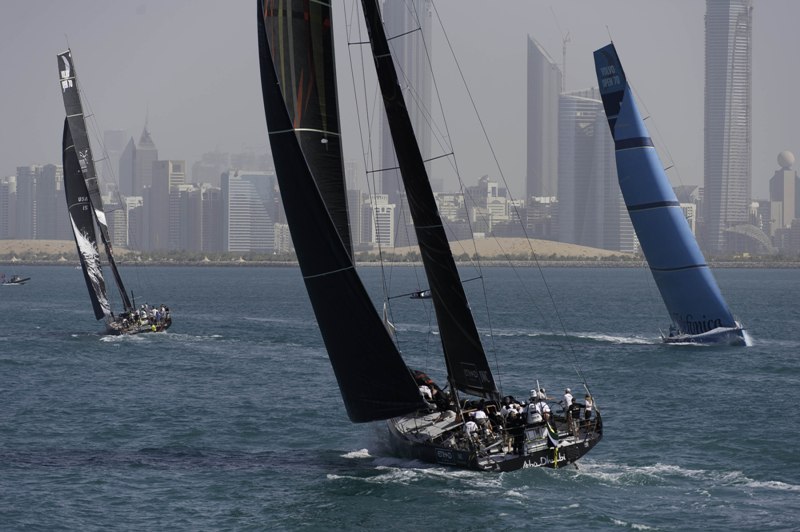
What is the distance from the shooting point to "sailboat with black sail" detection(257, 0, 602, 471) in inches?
1233

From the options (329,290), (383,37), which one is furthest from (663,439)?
(383,37)

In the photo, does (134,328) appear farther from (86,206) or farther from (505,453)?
(505,453)

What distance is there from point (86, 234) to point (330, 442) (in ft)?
131

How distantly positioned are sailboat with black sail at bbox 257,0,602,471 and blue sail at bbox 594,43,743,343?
33.6 meters

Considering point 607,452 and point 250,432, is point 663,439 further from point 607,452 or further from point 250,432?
point 250,432

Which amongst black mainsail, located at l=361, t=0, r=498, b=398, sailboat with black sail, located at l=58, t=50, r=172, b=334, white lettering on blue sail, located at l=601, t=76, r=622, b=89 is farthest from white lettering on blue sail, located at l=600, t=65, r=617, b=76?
black mainsail, located at l=361, t=0, r=498, b=398

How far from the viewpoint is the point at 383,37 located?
32844mm

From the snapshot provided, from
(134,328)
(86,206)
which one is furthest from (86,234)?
(134,328)

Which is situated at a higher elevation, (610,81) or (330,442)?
(610,81)

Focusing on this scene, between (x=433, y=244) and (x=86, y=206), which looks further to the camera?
(x=86, y=206)

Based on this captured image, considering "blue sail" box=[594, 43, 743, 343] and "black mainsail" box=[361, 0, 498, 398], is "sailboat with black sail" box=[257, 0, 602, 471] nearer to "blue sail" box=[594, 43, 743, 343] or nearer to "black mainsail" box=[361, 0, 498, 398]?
"black mainsail" box=[361, 0, 498, 398]

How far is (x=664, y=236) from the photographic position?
215 ft

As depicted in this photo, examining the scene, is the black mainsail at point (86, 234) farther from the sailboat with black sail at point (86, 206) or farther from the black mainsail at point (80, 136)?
the black mainsail at point (80, 136)

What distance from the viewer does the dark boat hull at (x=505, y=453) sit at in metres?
31.5
